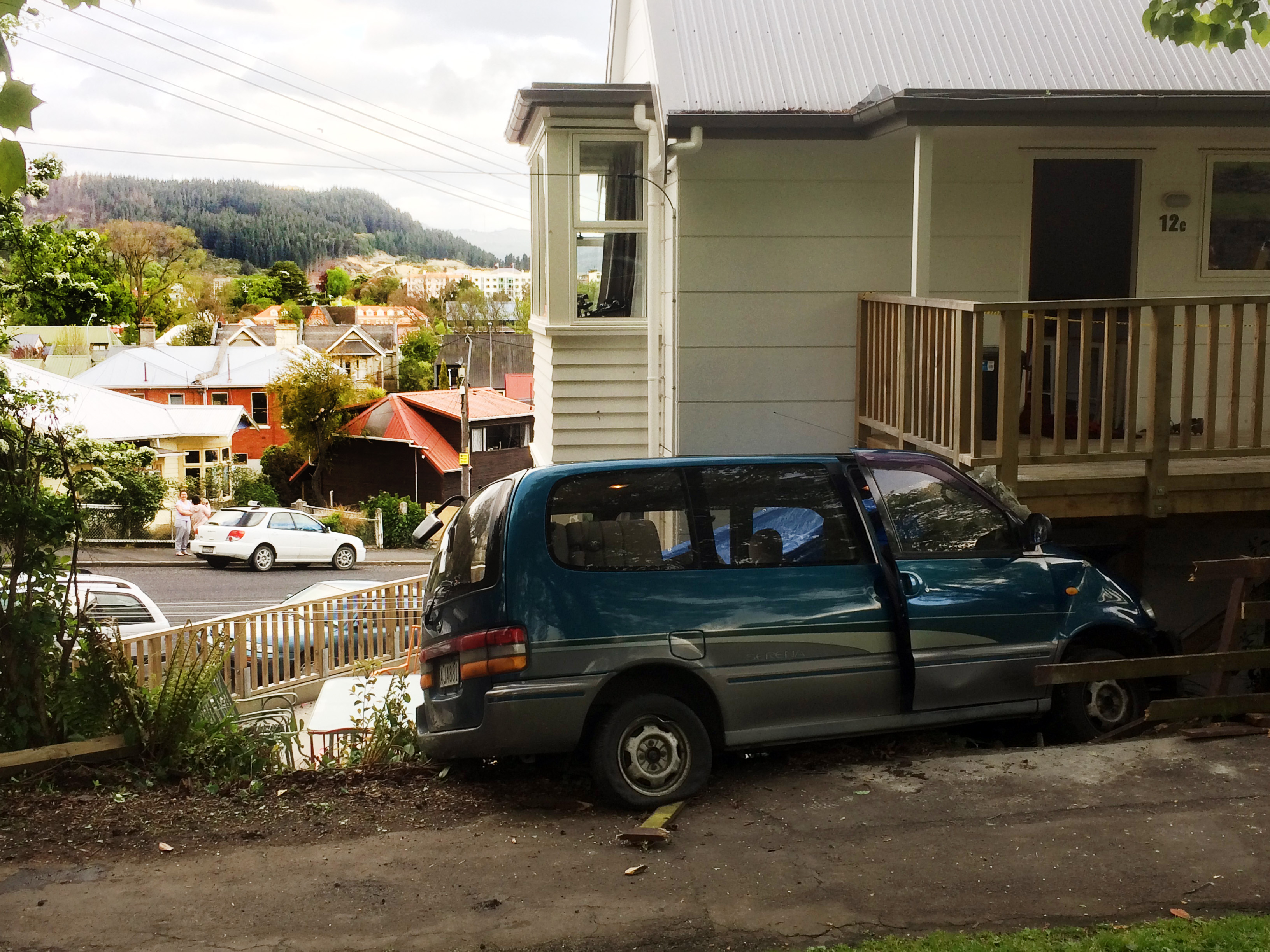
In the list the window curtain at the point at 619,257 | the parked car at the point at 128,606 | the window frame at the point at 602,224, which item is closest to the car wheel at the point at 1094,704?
the window frame at the point at 602,224

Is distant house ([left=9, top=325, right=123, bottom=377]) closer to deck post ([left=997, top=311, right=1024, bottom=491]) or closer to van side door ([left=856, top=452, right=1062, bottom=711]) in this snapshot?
deck post ([left=997, top=311, right=1024, bottom=491])

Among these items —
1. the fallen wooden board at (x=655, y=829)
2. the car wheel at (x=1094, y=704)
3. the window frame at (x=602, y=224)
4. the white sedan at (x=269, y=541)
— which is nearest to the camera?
the fallen wooden board at (x=655, y=829)

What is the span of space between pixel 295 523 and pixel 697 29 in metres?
29.5

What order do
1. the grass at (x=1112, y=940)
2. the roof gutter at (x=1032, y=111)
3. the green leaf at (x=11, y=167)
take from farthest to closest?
the roof gutter at (x=1032, y=111) < the grass at (x=1112, y=940) < the green leaf at (x=11, y=167)

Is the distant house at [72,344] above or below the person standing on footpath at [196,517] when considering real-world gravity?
above

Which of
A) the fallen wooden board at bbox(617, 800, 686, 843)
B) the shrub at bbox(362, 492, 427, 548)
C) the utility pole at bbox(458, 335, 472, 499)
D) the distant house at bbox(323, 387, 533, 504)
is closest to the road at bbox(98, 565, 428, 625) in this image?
the shrub at bbox(362, 492, 427, 548)

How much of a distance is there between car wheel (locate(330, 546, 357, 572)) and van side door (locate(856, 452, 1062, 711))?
32.8 metres

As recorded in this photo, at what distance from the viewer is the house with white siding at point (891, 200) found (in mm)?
9414

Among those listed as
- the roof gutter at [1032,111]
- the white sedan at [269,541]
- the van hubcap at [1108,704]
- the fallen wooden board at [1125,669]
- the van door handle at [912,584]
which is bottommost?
the white sedan at [269,541]

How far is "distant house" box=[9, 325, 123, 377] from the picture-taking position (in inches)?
2697

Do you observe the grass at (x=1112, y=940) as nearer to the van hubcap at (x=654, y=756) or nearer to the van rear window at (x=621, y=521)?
the van hubcap at (x=654, y=756)

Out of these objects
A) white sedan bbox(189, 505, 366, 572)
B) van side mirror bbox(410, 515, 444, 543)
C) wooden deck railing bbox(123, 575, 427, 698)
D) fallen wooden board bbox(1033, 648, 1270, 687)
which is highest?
van side mirror bbox(410, 515, 444, 543)

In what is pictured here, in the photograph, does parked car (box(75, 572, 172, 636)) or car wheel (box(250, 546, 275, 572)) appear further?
car wheel (box(250, 546, 275, 572))

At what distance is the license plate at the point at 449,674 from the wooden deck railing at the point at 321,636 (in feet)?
27.5
